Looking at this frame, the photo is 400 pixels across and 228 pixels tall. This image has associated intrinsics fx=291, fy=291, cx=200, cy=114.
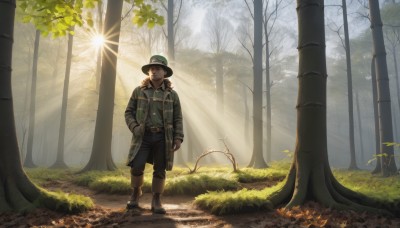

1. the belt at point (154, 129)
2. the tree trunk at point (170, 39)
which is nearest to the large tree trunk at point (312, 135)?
the belt at point (154, 129)

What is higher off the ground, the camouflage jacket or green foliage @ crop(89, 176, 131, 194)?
the camouflage jacket

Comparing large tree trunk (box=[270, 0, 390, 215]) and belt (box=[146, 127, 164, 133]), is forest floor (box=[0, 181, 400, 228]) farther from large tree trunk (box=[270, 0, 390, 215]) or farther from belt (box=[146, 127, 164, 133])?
belt (box=[146, 127, 164, 133])

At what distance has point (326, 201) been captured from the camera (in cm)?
447

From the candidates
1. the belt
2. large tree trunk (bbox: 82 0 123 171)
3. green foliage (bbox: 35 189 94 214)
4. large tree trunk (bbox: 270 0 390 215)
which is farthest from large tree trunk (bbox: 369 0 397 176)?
green foliage (bbox: 35 189 94 214)

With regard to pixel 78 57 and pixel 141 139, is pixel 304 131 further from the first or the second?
pixel 78 57

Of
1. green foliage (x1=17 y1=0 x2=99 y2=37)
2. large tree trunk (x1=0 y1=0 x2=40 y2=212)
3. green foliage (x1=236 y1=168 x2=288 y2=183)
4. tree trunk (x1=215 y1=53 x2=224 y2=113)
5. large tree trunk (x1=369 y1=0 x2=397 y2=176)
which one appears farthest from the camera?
tree trunk (x1=215 y1=53 x2=224 y2=113)

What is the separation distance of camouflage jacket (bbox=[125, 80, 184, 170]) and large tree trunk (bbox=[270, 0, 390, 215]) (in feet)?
6.16

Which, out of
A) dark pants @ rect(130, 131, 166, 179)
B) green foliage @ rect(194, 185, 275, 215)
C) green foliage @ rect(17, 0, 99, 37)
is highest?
green foliage @ rect(17, 0, 99, 37)

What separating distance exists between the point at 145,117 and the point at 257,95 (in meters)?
11.6

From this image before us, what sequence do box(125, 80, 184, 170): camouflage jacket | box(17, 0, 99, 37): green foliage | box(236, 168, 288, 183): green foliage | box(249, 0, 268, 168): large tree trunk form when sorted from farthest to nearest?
box(249, 0, 268, 168): large tree trunk, box(236, 168, 288, 183): green foliage, box(17, 0, 99, 37): green foliage, box(125, 80, 184, 170): camouflage jacket

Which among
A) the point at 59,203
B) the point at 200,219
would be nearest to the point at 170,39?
the point at 59,203

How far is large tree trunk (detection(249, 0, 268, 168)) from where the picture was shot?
14.2 metres

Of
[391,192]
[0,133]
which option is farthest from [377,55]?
[0,133]

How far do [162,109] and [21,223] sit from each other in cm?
242
